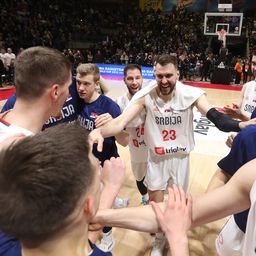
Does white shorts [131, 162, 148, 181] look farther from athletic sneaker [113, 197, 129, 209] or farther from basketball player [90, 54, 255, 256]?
basketball player [90, 54, 255, 256]

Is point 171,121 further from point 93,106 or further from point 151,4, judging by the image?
point 151,4

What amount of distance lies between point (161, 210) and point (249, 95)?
3583 mm

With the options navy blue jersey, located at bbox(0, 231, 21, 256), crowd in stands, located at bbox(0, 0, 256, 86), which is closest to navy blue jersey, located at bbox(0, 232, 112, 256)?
navy blue jersey, located at bbox(0, 231, 21, 256)

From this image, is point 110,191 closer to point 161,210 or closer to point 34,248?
point 161,210

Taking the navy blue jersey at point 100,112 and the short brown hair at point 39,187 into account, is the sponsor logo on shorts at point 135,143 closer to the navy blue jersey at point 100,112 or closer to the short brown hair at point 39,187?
the navy blue jersey at point 100,112

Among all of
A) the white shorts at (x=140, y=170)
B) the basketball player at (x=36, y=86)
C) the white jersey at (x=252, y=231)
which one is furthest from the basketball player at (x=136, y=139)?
the white jersey at (x=252, y=231)

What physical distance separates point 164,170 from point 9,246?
244 centimetres

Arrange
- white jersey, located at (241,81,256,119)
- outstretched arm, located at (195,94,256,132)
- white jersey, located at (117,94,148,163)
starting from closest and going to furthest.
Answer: outstretched arm, located at (195,94,256,132) < white jersey, located at (117,94,148,163) < white jersey, located at (241,81,256,119)

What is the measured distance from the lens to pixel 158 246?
10.6 feet

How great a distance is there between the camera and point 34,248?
0.90 metres

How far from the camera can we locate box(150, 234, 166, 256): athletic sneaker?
10.5 feet

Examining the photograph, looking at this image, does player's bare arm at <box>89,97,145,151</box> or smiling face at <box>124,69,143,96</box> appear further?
smiling face at <box>124,69,143,96</box>

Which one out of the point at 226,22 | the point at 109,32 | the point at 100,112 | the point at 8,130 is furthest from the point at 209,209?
the point at 109,32

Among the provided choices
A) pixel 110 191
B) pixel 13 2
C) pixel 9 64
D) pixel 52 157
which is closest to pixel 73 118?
pixel 110 191
